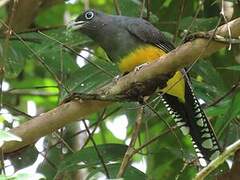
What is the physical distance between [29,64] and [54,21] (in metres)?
0.68

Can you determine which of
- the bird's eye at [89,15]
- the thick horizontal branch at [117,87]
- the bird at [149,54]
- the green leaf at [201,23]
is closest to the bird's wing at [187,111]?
the bird at [149,54]

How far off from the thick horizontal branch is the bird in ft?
2.70

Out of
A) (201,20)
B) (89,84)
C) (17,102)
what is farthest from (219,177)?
(17,102)

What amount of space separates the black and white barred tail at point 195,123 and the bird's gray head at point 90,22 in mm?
745

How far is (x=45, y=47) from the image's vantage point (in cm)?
431

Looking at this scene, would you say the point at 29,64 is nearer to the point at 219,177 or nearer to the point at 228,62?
the point at 228,62

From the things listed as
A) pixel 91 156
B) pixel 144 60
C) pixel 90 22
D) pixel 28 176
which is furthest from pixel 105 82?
pixel 28 176

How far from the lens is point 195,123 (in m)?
4.03

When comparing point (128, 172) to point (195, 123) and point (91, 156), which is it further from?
point (195, 123)

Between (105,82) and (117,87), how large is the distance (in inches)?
34.8


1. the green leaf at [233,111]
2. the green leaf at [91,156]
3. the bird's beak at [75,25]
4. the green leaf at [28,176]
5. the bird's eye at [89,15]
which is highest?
the bird's eye at [89,15]

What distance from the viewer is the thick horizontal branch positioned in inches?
115

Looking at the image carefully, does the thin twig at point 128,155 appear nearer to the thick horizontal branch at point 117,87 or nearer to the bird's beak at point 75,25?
the thick horizontal branch at point 117,87

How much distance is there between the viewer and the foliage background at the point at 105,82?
373 cm
